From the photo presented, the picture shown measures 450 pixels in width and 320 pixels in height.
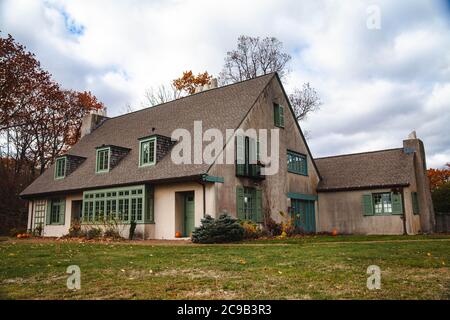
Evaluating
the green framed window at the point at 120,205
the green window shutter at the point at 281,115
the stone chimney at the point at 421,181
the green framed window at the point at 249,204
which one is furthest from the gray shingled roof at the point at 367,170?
the green framed window at the point at 120,205

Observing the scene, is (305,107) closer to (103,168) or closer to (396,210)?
(396,210)

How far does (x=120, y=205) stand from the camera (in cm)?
1869

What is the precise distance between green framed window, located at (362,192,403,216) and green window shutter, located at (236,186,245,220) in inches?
309

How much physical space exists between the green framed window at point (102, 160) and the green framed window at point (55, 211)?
3695 mm

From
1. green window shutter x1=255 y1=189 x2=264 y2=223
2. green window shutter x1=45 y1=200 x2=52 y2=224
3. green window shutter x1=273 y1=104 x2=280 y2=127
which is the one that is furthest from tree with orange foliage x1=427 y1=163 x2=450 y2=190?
green window shutter x1=45 y1=200 x2=52 y2=224

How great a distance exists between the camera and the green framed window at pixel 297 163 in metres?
21.6

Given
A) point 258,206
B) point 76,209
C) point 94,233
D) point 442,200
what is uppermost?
point 442,200

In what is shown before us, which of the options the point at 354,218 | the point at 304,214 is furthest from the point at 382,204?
the point at 304,214

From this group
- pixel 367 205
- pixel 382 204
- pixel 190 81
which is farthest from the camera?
pixel 190 81

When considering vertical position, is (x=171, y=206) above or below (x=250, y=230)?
above

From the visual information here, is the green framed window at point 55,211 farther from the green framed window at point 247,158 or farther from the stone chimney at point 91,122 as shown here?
the green framed window at point 247,158

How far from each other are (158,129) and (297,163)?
7848mm

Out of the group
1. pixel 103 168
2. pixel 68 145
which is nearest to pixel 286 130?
pixel 103 168

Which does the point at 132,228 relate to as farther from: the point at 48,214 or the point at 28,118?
the point at 28,118
